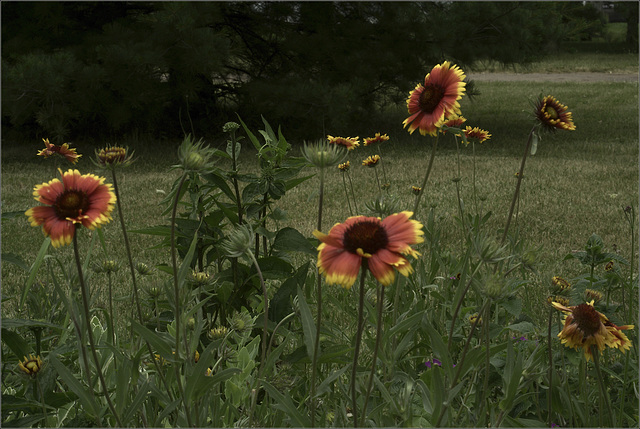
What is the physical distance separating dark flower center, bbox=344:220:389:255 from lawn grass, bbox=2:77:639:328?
1.61 feet

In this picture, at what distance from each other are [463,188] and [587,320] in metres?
3.46

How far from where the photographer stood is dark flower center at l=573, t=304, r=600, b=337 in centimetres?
102

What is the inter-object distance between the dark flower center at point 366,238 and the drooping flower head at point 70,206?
0.35m

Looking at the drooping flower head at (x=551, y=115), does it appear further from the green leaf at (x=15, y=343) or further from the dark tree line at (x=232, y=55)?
the dark tree line at (x=232, y=55)

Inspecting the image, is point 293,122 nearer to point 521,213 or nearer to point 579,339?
point 521,213

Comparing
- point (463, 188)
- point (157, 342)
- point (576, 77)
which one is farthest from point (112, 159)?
point (576, 77)

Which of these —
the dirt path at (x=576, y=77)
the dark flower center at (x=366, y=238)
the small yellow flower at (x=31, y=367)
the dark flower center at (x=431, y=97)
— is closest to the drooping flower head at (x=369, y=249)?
the dark flower center at (x=366, y=238)

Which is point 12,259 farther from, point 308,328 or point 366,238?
point 366,238

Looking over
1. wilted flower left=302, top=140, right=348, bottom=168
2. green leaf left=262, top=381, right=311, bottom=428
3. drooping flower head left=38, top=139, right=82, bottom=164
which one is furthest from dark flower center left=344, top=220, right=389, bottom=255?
drooping flower head left=38, top=139, right=82, bottom=164

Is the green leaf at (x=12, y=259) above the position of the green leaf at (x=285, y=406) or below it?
above

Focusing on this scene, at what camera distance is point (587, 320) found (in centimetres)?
102

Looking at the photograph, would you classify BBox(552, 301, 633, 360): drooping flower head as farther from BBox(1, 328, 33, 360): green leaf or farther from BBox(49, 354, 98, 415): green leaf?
BBox(1, 328, 33, 360): green leaf

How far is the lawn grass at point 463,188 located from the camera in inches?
124

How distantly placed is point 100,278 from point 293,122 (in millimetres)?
3749
